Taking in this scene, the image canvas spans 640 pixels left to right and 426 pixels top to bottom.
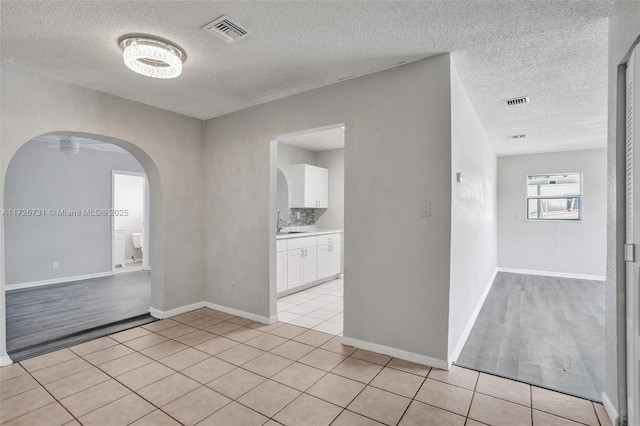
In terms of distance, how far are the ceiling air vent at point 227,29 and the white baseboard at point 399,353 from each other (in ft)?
9.08

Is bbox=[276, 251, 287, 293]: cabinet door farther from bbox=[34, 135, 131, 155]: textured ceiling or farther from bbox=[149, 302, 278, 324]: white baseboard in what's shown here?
bbox=[34, 135, 131, 155]: textured ceiling

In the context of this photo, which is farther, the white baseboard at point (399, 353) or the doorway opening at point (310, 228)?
the doorway opening at point (310, 228)

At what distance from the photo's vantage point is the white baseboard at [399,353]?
8.77 feet

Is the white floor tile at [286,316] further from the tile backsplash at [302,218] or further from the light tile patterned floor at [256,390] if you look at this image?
the tile backsplash at [302,218]

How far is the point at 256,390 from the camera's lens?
2371 millimetres

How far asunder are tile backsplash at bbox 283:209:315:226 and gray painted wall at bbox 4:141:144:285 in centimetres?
368

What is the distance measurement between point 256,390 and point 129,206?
835cm

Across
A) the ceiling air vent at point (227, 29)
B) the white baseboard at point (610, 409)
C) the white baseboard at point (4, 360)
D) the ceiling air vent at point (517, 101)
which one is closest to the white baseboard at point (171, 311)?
the white baseboard at point (4, 360)

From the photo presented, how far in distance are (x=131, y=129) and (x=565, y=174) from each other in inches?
305

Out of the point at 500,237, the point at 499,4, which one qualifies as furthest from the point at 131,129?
the point at 500,237

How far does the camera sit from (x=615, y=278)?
1957mm

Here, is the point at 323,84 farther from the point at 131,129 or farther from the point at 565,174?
the point at 565,174

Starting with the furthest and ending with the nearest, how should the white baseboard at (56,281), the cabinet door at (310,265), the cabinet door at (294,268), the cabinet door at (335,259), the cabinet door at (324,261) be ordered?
the cabinet door at (335,259) → the cabinet door at (324,261) → the white baseboard at (56,281) → the cabinet door at (310,265) → the cabinet door at (294,268)

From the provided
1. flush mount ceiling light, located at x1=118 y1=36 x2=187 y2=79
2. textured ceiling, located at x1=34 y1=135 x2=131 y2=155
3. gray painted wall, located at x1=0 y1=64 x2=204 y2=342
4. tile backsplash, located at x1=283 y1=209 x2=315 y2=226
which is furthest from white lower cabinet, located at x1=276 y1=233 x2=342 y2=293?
textured ceiling, located at x1=34 y1=135 x2=131 y2=155
